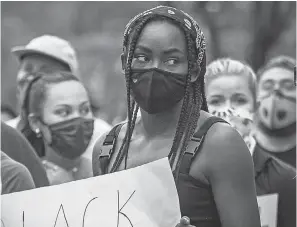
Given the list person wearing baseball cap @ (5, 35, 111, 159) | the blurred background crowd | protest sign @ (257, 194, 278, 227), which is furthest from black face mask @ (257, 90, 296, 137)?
the blurred background crowd

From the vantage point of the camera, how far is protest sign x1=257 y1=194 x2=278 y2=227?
186 inches

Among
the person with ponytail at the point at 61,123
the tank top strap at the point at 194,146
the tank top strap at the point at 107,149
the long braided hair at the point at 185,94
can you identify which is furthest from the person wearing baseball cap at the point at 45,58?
the tank top strap at the point at 194,146

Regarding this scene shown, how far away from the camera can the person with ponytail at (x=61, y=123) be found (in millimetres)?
5250

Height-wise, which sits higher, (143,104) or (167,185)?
(143,104)

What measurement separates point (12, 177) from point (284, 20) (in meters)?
8.36

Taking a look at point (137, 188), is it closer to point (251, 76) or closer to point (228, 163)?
point (228, 163)

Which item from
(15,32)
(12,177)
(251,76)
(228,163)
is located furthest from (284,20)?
(228,163)

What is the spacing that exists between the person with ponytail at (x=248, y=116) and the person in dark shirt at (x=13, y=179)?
1495 mm

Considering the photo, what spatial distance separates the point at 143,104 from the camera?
9.91 ft

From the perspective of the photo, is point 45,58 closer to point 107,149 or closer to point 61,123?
point 61,123

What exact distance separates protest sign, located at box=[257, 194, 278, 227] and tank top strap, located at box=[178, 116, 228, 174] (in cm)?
192

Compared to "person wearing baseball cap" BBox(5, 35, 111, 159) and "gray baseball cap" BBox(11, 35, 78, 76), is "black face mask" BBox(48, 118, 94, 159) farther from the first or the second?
"gray baseball cap" BBox(11, 35, 78, 76)

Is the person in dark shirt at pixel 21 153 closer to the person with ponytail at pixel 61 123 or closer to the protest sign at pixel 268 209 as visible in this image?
the person with ponytail at pixel 61 123

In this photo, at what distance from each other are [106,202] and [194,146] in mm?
408
